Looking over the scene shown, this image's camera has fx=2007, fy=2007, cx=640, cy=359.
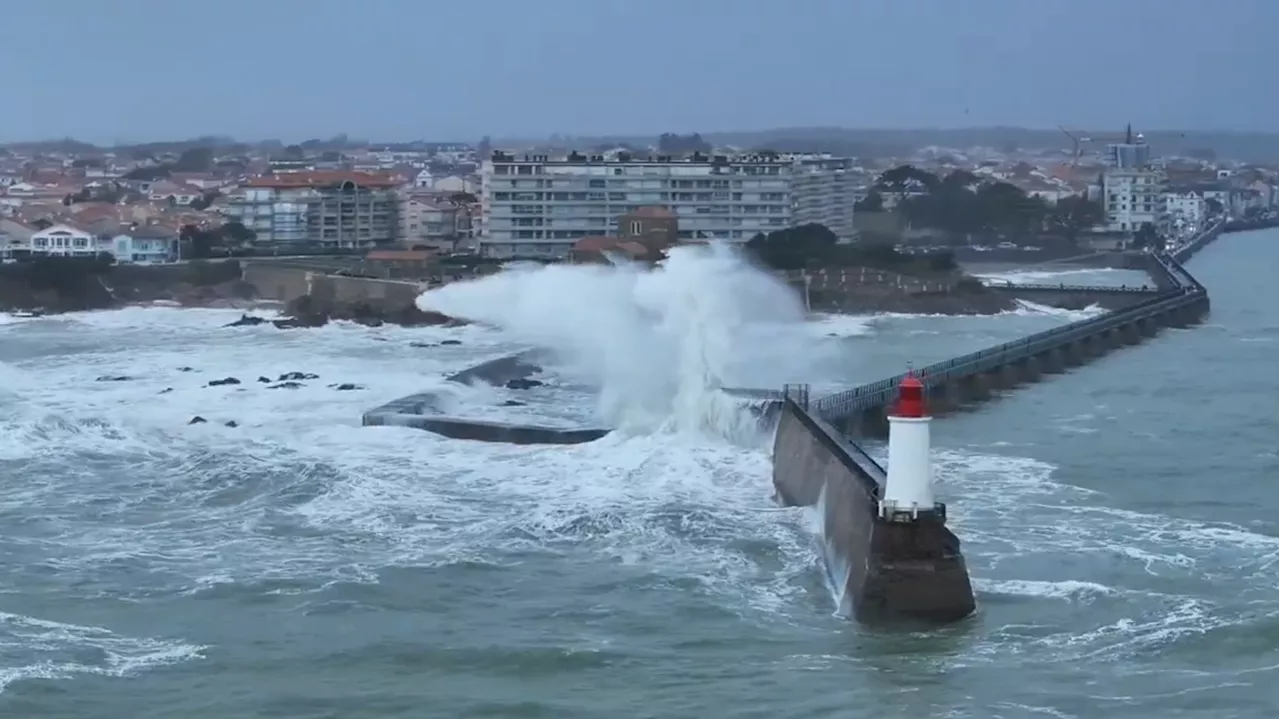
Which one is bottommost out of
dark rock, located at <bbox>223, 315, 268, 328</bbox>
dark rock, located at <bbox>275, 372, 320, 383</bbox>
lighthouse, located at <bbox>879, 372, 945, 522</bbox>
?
dark rock, located at <bbox>223, 315, 268, 328</bbox>

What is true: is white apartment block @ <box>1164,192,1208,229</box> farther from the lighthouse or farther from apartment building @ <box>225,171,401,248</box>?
the lighthouse

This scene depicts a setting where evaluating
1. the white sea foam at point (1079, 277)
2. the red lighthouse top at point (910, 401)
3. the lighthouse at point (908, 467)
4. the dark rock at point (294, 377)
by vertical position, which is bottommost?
the white sea foam at point (1079, 277)

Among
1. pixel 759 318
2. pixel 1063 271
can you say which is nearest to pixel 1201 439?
pixel 759 318

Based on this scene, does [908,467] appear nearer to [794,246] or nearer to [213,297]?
[794,246]

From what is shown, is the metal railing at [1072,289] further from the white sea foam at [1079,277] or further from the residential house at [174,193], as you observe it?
the residential house at [174,193]

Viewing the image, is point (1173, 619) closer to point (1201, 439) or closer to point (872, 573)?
point (872, 573)

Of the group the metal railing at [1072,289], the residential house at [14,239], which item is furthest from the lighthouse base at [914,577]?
the residential house at [14,239]

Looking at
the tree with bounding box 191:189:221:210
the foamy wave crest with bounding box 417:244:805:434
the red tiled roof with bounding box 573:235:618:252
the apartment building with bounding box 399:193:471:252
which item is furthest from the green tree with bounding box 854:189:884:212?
the foamy wave crest with bounding box 417:244:805:434
